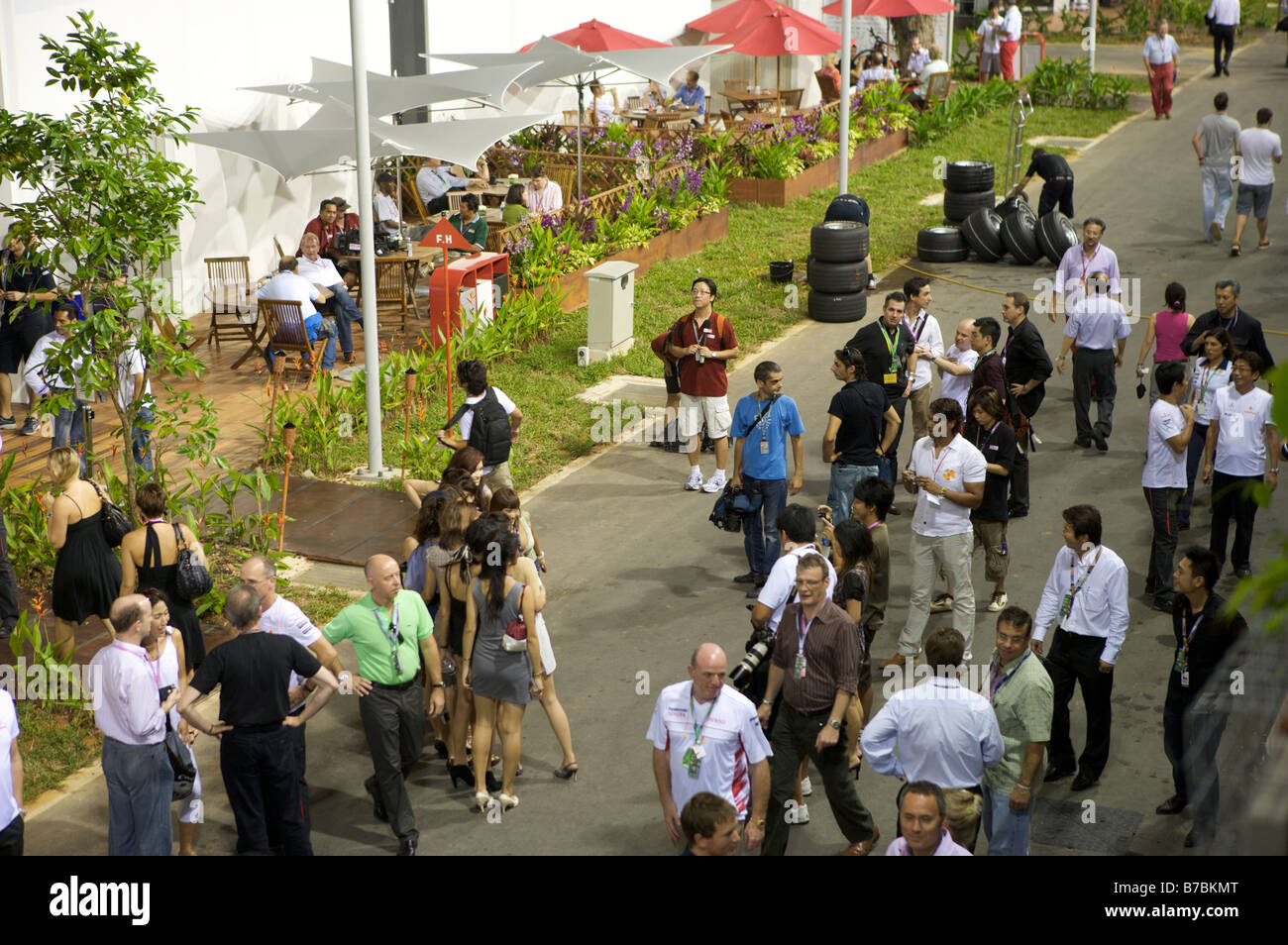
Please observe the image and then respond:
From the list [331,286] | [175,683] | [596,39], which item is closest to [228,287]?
[331,286]

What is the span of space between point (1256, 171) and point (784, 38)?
28.3 ft

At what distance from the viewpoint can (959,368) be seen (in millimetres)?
11227

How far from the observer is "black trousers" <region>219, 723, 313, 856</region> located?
694 cm

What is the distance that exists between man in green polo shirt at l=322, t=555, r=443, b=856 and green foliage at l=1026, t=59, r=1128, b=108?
90.6 ft

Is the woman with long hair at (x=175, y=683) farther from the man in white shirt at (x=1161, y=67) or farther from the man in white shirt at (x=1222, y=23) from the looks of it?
the man in white shirt at (x=1222, y=23)

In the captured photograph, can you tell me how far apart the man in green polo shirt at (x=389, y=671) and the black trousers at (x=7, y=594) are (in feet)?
11.7

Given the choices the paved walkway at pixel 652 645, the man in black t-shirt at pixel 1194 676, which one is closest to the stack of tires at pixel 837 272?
the paved walkway at pixel 652 645

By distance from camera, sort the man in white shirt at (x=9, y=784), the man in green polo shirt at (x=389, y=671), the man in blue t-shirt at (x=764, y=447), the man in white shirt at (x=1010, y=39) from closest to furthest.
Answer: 1. the man in white shirt at (x=9, y=784)
2. the man in green polo shirt at (x=389, y=671)
3. the man in blue t-shirt at (x=764, y=447)
4. the man in white shirt at (x=1010, y=39)

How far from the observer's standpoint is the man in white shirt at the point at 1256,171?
18844 millimetres

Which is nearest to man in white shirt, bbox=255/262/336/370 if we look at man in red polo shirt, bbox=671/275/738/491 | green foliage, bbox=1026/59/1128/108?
man in red polo shirt, bbox=671/275/738/491

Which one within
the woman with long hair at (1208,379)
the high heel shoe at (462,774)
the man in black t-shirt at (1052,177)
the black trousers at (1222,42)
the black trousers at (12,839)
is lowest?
the high heel shoe at (462,774)

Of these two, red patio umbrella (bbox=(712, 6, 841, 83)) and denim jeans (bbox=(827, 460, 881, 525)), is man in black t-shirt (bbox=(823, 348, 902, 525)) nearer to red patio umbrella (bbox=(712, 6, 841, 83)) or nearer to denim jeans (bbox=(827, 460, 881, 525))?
denim jeans (bbox=(827, 460, 881, 525))

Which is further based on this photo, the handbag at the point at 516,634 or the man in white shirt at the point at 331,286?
the man in white shirt at the point at 331,286

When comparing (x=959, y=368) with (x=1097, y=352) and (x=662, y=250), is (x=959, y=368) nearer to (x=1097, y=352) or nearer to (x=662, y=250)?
(x=1097, y=352)
